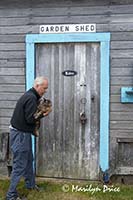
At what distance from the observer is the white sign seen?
7.26 m

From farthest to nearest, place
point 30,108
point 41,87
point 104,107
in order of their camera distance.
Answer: point 104,107 → point 41,87 → point 30,108

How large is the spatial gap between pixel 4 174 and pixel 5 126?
85cm

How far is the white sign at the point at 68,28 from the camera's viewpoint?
726cm

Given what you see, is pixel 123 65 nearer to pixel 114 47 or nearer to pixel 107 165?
pixel 114 47

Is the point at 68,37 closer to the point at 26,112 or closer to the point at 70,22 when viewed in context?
the point at 70,22

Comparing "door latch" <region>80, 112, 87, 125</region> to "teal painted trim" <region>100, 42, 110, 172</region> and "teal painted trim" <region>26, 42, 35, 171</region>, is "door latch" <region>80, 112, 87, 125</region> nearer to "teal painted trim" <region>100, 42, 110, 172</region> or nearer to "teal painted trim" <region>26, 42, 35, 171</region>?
"teal painted trim" <region>100, 42, 110, 172</region>

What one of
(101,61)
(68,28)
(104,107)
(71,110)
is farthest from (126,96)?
(68,28)

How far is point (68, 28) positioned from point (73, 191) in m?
2.73

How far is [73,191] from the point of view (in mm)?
6859

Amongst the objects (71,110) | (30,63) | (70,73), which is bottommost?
(71,110)

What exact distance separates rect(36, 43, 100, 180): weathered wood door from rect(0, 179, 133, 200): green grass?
0.37 metres

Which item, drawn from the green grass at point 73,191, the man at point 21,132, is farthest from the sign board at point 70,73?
the green grass at point 73,191

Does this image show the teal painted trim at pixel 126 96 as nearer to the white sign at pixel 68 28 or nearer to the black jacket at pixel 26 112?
the white sign at pixel 68 28

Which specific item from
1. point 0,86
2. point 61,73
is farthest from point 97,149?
point 0,86
